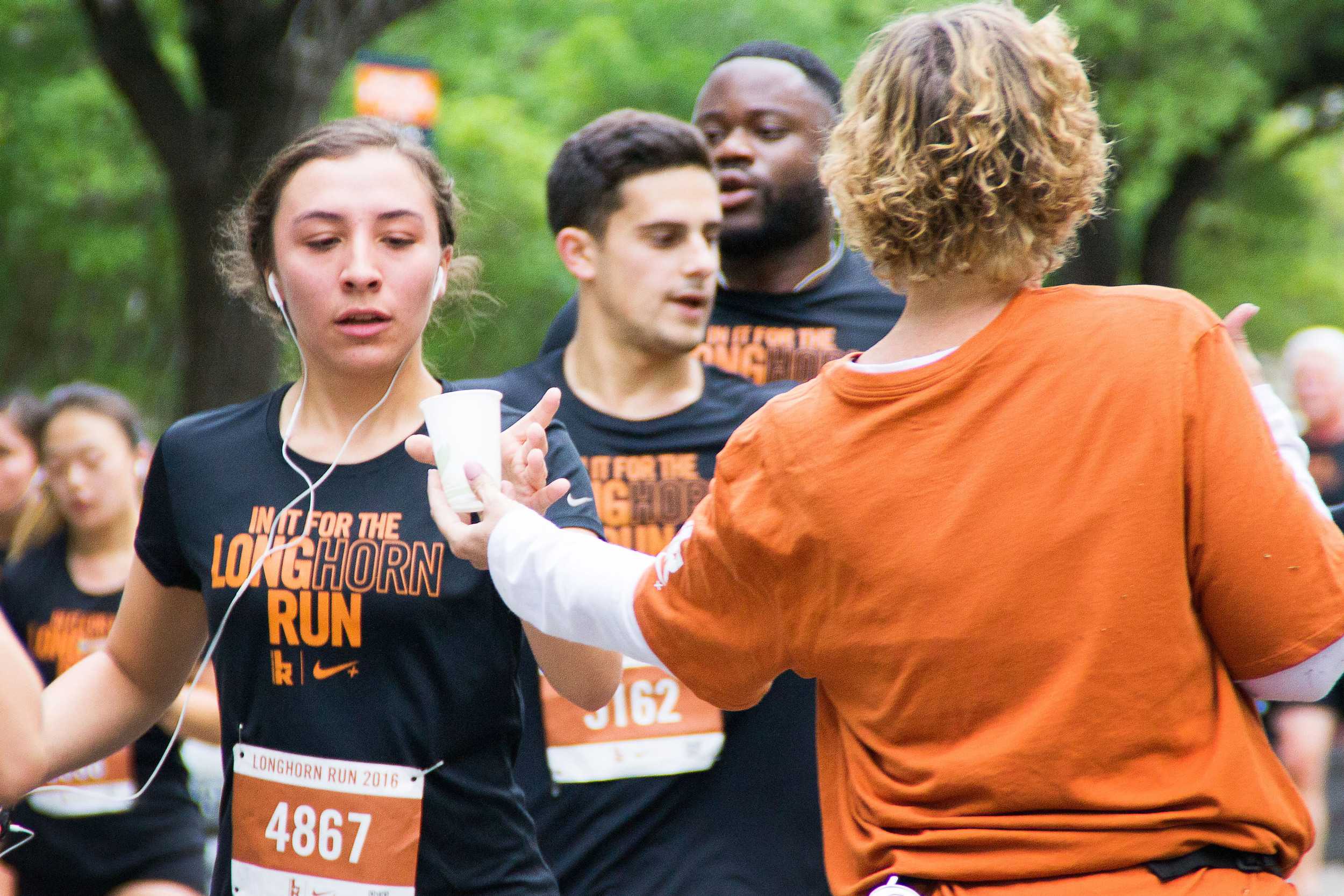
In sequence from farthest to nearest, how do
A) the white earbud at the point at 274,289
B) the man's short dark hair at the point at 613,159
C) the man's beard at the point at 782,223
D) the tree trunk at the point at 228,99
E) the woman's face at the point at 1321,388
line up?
the tree trunk at the point at 228,99, the woman's face at the point at 1321,388, the man's beard at the point at 782,223, the man's short dark hair at the point at 613,159, the white earbud at the point at 274,289

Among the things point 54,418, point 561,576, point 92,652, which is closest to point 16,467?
point 54,418

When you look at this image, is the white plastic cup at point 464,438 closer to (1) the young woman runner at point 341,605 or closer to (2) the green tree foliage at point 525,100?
(1) the young woman runner at point 341,605

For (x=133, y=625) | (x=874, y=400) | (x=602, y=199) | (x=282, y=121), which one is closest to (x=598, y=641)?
(x=874, y=400)

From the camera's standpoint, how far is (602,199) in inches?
166

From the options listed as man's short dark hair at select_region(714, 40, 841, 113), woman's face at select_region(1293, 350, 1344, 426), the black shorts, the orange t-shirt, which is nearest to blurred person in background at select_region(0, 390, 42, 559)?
the black shorts

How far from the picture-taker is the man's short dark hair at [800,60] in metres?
4.77

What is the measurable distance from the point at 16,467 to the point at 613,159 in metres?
3.71

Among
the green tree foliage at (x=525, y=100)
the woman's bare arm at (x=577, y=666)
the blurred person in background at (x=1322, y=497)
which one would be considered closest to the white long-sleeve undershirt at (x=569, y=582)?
the woman's bare arm at (x=577, y=666)

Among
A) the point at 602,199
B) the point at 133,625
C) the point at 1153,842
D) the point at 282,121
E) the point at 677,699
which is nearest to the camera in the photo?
the point at 1153,842

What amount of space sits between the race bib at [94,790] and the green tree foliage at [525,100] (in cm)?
782

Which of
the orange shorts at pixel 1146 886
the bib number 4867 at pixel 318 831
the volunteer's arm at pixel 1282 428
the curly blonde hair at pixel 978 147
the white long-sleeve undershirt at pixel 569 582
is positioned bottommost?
the orange shorts at pixel 1146 886

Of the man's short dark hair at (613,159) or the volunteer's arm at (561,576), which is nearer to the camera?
A: the volunteer's arm at (561,576)

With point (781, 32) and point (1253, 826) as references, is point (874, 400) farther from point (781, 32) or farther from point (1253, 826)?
point (781, 32)

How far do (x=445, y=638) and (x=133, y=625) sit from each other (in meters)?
0.75
